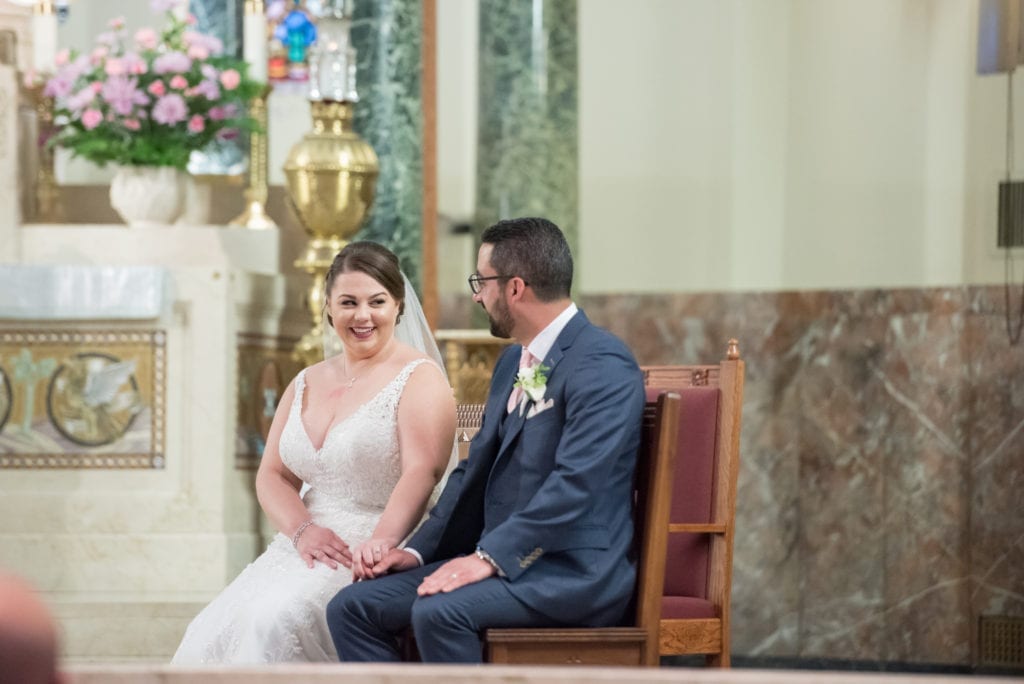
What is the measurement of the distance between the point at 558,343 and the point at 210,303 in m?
3.54

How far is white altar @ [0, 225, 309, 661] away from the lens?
6516mm

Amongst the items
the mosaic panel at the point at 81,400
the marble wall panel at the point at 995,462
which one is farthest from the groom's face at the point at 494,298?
the marble wall panel at the point at 995,462

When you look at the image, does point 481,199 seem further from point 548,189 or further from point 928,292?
point 928,292

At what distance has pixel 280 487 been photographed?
4109mm

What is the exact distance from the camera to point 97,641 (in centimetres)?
625

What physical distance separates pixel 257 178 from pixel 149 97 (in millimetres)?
855

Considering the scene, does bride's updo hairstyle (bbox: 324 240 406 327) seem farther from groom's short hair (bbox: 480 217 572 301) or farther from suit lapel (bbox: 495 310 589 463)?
suit lapel (bbox: 495 310 589 463)

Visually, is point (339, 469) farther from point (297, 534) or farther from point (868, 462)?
point (868, 462)

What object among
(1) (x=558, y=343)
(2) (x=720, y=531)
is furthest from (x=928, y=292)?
(1) (x=558, y=343)

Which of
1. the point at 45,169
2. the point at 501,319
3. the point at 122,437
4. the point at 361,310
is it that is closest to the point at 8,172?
the point at 45,169

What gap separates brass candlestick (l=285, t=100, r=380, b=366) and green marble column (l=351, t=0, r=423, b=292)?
0.95ft

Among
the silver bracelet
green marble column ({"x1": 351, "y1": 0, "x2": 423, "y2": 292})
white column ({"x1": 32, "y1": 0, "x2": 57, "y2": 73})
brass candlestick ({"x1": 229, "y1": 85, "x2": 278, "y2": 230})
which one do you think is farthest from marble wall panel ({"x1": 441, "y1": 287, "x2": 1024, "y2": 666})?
the silver bracelet

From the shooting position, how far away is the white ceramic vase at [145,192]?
23.2ft

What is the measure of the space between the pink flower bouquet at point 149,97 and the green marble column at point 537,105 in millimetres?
1225
